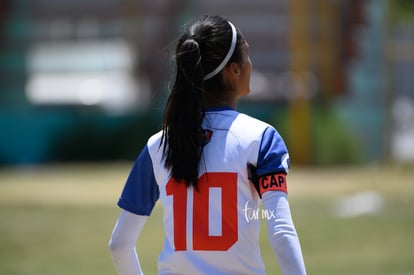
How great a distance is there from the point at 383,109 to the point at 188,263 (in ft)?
70.6

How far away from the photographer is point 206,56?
364 cm

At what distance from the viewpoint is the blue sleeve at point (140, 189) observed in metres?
3.72

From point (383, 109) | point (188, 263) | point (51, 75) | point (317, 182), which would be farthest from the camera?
point (51, 75)

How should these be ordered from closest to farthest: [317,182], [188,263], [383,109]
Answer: [188,263]
[317,182]
[383,109]

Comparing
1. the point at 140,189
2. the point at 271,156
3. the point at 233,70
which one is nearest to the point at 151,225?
the point at 140,189

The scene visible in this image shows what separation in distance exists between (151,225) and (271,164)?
35.2ft

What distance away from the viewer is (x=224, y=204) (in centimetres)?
349

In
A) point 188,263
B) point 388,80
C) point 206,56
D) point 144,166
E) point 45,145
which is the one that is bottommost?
point 45,145

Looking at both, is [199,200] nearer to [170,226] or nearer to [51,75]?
[170,226]

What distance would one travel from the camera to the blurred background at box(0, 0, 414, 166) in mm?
24094

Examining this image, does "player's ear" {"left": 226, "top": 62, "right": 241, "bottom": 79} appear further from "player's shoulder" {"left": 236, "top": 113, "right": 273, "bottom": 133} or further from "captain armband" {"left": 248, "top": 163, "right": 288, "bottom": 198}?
"captain armband" {"left": 248, "top": 163, "right": 288, "bottom": 198}

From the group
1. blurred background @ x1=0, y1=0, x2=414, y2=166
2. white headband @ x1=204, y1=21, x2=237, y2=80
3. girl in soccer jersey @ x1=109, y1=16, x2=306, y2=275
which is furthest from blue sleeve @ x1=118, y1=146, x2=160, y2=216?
blurred background @ x1=0, y1=0, x2=414, y2=166

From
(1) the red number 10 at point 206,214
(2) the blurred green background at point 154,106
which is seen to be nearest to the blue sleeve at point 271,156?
(1) the red number 10 at point 206,214

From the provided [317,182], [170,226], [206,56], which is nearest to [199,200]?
[170,226]
